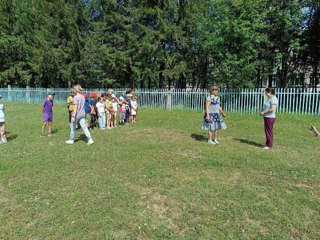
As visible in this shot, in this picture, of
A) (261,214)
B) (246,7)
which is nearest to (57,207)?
(261,214)

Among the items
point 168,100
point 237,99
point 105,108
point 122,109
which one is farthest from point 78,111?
point 168,100

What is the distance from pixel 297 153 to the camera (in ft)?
23.7

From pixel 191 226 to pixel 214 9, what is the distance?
18114 millimetres

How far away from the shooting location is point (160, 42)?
23453 mm

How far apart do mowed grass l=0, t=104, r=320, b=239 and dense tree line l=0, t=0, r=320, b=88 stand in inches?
471

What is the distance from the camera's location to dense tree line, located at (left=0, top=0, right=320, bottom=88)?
59.9ft

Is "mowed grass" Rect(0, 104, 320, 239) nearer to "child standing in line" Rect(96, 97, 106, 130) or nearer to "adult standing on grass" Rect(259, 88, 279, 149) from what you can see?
"adult standing on grass" Rect(259, 88, 279, 149)

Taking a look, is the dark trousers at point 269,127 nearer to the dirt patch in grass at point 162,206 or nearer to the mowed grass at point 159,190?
the mowed grass at point 159,190

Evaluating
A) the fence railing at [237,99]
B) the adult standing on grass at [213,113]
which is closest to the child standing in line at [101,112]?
the adult standing on grass at [213,113]

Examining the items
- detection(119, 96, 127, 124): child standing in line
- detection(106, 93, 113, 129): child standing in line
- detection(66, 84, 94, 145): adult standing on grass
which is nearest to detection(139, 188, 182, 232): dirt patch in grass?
detection(66, 84, 94, 145): adult standing on grass

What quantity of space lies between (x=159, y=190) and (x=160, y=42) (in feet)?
66.0

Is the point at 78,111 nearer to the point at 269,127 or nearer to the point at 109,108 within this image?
the point at 109,108

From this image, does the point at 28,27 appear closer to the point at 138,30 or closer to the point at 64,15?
the point at 64,15

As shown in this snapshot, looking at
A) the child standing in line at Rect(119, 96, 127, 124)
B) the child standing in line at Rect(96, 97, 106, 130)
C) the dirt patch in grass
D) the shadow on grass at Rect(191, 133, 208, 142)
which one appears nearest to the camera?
the dirt patch in grass
